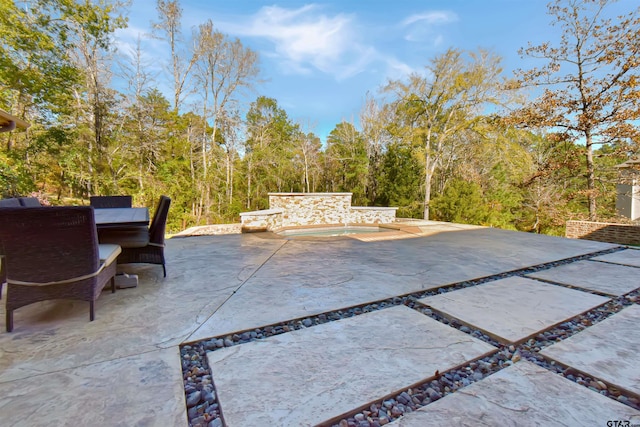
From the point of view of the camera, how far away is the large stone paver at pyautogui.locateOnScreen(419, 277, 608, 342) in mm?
1838

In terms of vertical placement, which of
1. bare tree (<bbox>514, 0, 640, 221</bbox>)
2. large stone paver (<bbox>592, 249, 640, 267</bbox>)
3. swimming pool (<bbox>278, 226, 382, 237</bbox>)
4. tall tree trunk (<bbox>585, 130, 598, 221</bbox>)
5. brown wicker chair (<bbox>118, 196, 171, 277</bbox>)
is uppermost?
bare tree (<bbox>514, 0, 640, 221</bbox>)

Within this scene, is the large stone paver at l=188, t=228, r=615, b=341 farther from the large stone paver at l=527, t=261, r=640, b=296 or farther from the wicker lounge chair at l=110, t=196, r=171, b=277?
the wicker lounge chair at l=110, t=196, r=171, b=277

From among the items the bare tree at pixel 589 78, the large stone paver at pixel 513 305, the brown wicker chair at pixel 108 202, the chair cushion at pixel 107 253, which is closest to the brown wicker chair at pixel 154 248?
the chair cushion at pixel 107 253

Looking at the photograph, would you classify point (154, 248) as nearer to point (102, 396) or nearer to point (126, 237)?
point (126, 237)

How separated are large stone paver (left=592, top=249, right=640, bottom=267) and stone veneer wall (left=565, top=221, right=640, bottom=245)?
179 centimetres

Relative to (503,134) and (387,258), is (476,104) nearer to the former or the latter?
(503,134)

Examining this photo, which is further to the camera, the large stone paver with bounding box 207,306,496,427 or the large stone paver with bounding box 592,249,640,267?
the large stone paver with bounding box 592,249,640,267

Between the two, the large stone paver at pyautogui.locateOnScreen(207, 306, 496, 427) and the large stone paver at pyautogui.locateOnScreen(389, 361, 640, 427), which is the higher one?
the large stone paver at pyautogui.locateOnScreen(207, 306, 496, 427)


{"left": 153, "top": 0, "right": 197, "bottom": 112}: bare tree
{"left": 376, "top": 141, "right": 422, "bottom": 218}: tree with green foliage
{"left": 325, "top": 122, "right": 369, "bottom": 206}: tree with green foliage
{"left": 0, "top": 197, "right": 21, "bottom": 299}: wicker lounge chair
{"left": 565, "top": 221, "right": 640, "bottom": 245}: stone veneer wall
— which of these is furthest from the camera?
{"left": 325, "top": 122, "right": 369, "bottom": 206}: tree with green foliage

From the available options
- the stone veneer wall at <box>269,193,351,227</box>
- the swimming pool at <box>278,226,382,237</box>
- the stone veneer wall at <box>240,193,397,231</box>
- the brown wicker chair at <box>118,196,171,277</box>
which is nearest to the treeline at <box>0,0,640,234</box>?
the stone veneer wall at <box>240,193,397,231</box>

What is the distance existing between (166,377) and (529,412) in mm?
1575

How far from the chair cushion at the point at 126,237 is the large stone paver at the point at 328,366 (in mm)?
1840

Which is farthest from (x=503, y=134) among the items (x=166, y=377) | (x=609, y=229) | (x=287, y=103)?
(x=166, y=377)

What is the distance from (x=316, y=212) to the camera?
27.0 feet
